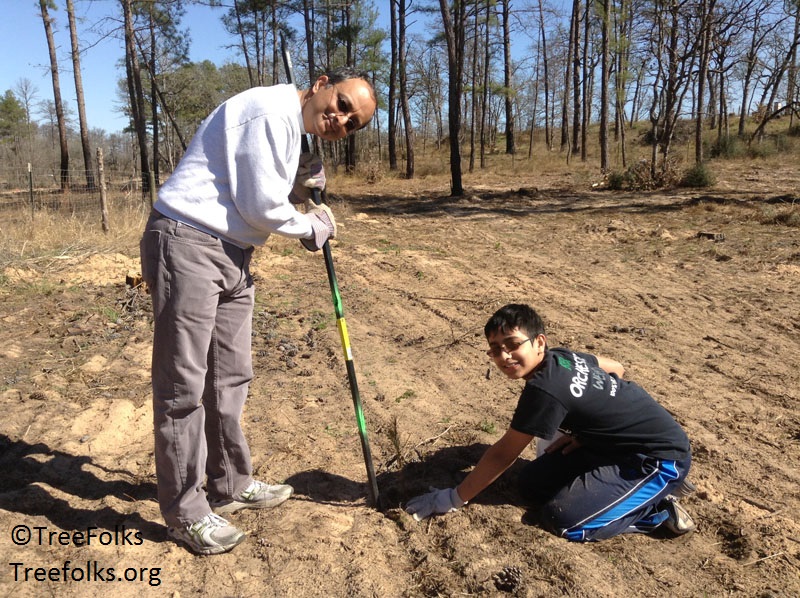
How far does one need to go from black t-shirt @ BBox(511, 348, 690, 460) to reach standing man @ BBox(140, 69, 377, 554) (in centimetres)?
106

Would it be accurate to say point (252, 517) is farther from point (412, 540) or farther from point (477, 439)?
point (477, 439)

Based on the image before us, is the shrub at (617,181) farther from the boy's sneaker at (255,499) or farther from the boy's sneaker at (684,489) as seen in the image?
the boy's sneaker at (255,499)

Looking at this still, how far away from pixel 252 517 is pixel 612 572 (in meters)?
1.52

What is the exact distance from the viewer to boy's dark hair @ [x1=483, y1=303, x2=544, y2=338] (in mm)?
2441

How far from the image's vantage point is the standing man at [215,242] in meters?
2.06

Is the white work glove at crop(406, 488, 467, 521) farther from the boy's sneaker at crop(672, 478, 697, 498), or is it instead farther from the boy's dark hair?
the boy's sneaker at crop(672, 478, 697, 498)

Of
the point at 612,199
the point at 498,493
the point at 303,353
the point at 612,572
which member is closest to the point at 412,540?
the point at 498,493

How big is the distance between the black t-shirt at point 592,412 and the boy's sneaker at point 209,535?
122 centimetres

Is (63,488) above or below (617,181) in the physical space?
below

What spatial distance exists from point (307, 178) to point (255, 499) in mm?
1443

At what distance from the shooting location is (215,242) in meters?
2.15

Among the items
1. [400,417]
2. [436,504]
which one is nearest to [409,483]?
[436,504]

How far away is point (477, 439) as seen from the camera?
3.40 meters

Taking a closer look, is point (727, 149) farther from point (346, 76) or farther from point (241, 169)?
point (241, 169)
